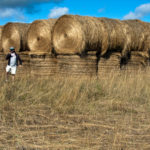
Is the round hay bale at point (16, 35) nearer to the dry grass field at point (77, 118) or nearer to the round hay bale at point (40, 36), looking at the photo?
the round hay bale at point (40, 36)

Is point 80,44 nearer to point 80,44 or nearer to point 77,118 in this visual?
point 80,44

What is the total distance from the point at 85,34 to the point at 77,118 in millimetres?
5345

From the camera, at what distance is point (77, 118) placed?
553 cm

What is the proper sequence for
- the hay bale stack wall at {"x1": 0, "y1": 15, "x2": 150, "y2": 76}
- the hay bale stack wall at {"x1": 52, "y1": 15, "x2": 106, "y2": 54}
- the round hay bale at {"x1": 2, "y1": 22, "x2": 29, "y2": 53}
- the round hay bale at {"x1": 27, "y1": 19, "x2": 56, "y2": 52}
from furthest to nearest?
the round hay bale at {"x1": 2, "y1": 22, "x2": 29, "y2": 53} < the round hay bale at {"x1": 27, "y1": 19, "x2": 56, "y2": 52} < the hay bale stack wall at {"x1": 0, "y1": 15, "x2": 150, "y2": 76} < the hay bale stack wall at {"x1": 52, "y1": 15, "x2": 106, "y2": 54}

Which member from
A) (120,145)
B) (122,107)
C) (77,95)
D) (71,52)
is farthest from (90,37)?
(120,145)

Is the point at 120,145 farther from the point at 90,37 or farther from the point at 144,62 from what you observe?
the point at 144,62

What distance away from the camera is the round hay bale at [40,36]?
12109 millimetres

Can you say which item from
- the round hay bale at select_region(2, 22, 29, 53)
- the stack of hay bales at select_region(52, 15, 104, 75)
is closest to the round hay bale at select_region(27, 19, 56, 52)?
the round hay bale at select_region(2, 22, 29, 53)

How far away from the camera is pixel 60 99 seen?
6625mm

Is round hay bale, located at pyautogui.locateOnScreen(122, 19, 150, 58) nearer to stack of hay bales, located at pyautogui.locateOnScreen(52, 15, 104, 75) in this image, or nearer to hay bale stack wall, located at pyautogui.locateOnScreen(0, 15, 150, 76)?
hay bale stack wall, located at pyautogui.locateOnScreen(0, 15, 150, 76)

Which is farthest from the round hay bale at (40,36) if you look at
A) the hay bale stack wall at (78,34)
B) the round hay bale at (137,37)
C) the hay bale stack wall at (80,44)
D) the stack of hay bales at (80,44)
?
the round hay bale at (137,37)

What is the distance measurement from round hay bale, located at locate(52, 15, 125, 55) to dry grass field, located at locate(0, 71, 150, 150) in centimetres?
253

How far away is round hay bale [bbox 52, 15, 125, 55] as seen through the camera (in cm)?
1048

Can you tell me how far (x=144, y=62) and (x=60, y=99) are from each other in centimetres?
645
